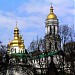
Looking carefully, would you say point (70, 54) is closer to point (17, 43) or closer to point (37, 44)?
point (37, 44)

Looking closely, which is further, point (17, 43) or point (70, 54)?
point (17, 43)

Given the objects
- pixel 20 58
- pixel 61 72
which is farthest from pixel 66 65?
pixel 20 58

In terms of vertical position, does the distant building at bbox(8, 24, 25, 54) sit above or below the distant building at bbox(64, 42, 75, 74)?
above

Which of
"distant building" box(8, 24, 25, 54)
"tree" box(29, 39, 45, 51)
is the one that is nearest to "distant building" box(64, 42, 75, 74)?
"tree" box(29, 39, 45, 51)

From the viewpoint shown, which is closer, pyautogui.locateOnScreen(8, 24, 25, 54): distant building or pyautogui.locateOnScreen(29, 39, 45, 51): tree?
pyautogui.locateOnScreen(29, 39, 45, 51): tree

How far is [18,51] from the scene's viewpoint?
8600 centimetres

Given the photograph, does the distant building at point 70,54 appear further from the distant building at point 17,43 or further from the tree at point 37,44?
the distant building at point 17,43

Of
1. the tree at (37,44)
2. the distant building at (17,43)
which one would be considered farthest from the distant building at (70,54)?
the distant building at (17,43)

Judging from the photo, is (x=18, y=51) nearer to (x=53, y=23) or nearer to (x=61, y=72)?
(x=53, y=23)

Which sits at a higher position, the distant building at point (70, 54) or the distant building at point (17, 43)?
the distant building at point (17, 43)

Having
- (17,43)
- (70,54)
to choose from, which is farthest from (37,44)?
(17,43)

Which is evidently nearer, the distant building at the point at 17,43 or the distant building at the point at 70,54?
the distant building at the point at 70,54

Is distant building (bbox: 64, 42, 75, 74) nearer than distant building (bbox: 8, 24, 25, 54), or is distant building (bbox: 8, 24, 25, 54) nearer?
distant building (bbox: 64, 42, 75, 74)

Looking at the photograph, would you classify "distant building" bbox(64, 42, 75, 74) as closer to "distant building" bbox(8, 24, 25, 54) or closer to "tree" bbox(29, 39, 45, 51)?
"tree" bbox(29, 39, 45, 51)
